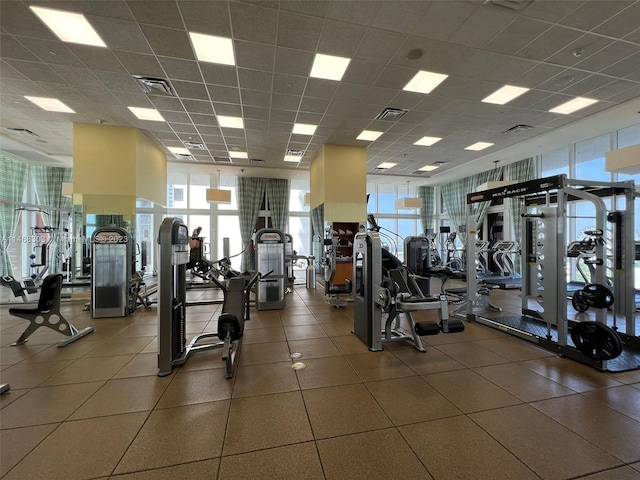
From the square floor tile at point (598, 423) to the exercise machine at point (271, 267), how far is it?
4183 mm

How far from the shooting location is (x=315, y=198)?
29.2 feet

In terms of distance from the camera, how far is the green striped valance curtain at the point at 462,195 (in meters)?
10.6

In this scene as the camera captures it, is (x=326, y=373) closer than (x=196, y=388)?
No

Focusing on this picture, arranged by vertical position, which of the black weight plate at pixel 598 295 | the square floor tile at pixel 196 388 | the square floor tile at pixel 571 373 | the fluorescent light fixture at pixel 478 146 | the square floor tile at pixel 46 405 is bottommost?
the square floor tile at pixel 196 388

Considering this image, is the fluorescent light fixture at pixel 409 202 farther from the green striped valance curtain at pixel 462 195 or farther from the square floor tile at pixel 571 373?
the square floor tile at pixel 571 373

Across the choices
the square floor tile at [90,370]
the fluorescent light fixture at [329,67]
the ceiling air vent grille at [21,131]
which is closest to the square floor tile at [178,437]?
the square floor tile at [90,370]

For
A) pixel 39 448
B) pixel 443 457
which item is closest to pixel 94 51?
pixel 39 448

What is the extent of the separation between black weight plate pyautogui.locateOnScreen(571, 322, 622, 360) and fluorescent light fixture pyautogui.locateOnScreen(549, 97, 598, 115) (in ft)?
15.8

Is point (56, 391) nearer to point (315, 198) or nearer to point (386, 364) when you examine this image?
point (386, 364)

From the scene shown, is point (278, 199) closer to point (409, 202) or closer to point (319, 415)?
point (409, 202)

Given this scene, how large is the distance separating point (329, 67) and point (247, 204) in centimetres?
791

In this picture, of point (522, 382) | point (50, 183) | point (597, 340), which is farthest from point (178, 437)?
point (50, 183)

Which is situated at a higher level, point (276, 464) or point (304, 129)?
point (304, 129)

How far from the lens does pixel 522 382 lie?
8.52ft
